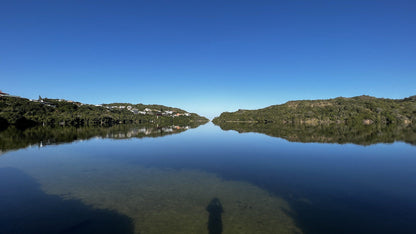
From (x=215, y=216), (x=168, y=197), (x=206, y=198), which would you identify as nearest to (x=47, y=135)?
(x=168, y=197)

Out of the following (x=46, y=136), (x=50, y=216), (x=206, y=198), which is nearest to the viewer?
(x=50, y=216)

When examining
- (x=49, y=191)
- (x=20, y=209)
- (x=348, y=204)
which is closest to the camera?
(x=20, y=209)

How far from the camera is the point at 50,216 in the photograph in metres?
9.74

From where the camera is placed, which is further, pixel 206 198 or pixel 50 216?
pixel 206 198

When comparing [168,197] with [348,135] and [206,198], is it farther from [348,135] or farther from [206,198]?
[348,135]

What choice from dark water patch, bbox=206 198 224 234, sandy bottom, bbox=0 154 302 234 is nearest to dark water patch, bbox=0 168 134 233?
sandy bottom, bbox=0 154 302 234

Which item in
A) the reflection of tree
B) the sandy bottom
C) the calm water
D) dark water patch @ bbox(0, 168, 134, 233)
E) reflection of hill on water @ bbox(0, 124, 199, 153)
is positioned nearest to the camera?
dark water patch @ bbox(0, 168, 134, 233)

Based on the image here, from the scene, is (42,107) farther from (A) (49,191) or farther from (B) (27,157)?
(A) (49,191)

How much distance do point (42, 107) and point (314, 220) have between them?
146793mm

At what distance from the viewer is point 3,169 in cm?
1844

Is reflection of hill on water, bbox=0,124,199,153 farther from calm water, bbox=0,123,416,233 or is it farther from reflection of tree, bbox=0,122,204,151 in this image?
calm water, bbox=0,123,416,233

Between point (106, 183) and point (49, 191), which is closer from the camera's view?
point (49, 191)

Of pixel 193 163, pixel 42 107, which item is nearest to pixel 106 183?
A: pixel 193 163

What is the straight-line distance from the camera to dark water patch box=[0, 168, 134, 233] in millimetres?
8609
